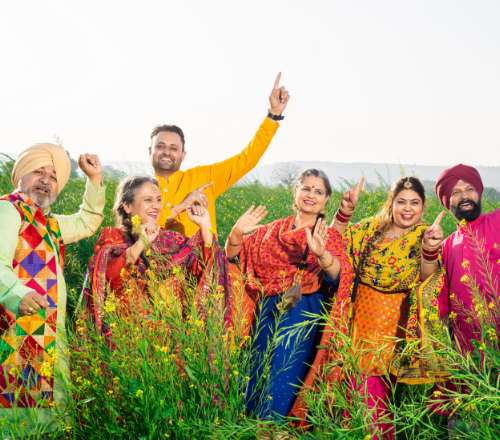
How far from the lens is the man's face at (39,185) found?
13.1 feet

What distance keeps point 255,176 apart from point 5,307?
965 cm

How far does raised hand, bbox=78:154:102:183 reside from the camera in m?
4.41

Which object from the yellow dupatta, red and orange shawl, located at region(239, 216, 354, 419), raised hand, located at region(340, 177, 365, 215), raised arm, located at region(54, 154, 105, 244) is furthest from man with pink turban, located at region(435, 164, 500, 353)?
raised arm, located at region(54, 154, 105, 244)

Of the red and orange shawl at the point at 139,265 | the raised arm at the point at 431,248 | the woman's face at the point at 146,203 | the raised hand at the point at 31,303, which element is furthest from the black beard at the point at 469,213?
the raised hand at the point at 31,303

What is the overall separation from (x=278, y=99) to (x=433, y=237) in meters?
1.82

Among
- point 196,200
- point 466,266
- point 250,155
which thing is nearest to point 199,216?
point 196,200

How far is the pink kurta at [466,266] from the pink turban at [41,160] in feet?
7.91

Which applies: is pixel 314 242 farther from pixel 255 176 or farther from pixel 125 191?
pixel 255 176

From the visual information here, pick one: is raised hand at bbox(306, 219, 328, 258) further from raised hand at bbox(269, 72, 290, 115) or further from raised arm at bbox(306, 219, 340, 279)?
raised hand at bbox(269, 72, 290, 115)

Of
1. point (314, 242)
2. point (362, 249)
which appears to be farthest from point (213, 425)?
point (362, 249)

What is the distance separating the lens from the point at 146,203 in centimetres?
441

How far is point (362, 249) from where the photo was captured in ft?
16.4

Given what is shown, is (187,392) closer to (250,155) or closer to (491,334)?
(491,334)

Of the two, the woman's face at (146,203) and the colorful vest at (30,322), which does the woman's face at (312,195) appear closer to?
the woman's face at (146,203)
